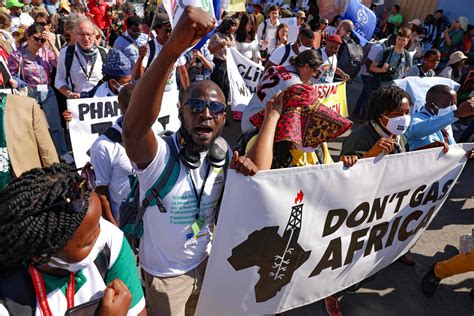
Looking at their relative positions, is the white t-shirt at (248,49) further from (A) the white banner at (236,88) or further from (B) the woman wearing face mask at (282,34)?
(A) the white banner at (236,88)

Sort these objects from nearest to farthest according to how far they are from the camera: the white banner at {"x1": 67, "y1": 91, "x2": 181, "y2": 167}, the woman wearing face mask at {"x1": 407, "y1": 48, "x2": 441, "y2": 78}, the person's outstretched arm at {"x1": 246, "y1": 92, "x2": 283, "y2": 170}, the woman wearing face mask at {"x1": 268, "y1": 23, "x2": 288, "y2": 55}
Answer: the person's outstretched arm at {"x1": 246, "y1": 92, "x2": 283, "y2": 170} → the white banner at {"x1": 67, "y1": 91, "x2": 181, "y2": 167} → the woman wearing face mask at {"x1": 407, "y1": 48, "x2": 441, "y2": 78} → the woman wearing face mask at {"x1": 268, "y1": 23, "x2": 288, "y2": 55}

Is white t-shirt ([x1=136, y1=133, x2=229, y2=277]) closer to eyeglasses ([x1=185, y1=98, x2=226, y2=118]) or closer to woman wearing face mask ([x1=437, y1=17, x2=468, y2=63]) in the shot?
eyeglasses ([x1=185, y1=98, x2=226, y2=118])

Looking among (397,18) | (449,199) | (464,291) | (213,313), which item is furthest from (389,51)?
(397,18)

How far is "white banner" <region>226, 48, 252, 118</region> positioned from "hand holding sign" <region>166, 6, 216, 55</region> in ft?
13.9

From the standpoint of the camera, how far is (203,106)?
188 cm

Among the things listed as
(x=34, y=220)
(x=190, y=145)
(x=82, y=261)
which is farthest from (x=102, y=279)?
(x=190, y=145)

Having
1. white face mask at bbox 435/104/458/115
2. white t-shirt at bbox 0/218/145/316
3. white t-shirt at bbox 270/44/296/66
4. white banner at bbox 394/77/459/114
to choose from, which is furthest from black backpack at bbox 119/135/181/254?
white t-shirt at bbox 270/44/296/66

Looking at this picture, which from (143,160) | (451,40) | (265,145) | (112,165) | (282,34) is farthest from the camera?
(451,40)

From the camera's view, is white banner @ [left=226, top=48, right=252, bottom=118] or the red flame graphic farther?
white banner @ [left=226, top=48, right=252, bottom=118]

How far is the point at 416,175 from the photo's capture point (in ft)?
8.70

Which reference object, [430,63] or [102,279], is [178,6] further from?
[430,63]

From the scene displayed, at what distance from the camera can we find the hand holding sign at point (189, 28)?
4.31ft

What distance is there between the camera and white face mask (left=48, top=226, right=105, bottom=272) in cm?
127

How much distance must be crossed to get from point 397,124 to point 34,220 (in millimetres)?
2490
